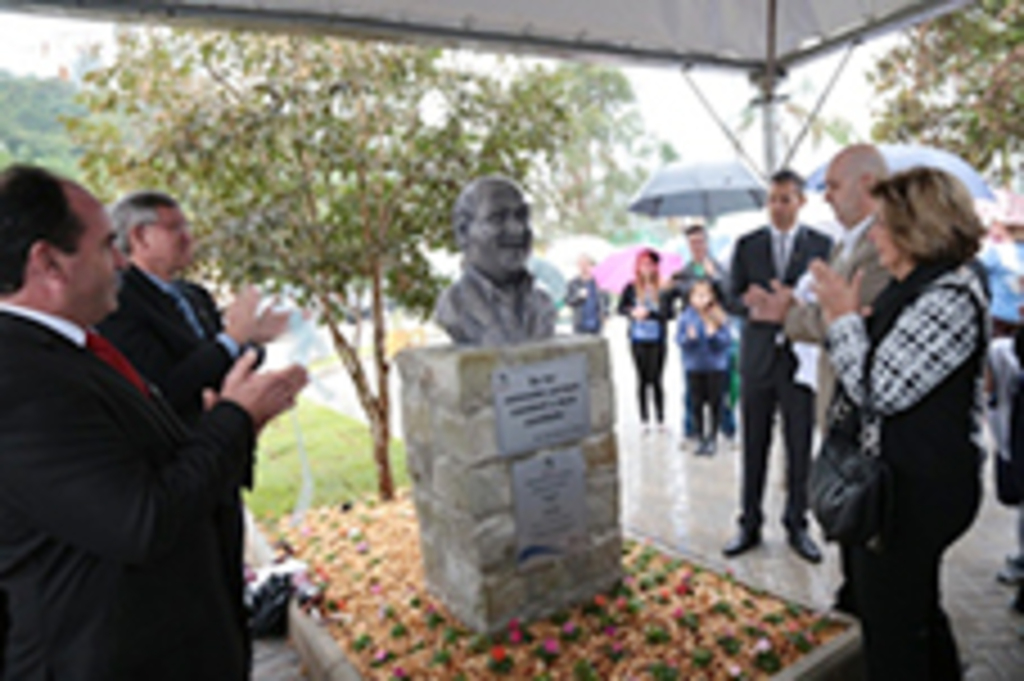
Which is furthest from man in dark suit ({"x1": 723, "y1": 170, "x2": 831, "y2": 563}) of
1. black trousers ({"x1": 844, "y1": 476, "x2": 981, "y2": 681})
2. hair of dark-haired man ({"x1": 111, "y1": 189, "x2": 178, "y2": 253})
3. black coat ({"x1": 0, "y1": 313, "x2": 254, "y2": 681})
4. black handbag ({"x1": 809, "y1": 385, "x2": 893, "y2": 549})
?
black coat ({"x1": 0, "y1": 313, "x2": 254, "y2": 681})

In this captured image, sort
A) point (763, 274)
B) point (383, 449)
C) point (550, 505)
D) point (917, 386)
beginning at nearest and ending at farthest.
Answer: point (917, 386) < point (550, 505) < point (763, 274) < point (383, 449)

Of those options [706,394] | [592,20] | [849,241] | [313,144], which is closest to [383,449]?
[313,144]

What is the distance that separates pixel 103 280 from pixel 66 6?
2360mm

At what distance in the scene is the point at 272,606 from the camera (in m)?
3.57

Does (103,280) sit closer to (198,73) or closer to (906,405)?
(906,405)

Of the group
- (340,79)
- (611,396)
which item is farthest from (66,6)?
(611,396)

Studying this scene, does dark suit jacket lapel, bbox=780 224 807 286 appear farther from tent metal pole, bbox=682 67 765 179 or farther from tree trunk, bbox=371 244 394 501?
tree trunk, bbox=371 244 394 501

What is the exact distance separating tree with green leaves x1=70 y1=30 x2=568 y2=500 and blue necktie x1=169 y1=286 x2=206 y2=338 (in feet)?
5.60

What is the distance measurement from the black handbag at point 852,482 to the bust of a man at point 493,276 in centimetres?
146

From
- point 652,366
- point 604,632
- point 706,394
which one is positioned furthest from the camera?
point 652,366

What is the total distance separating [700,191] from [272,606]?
245 inches

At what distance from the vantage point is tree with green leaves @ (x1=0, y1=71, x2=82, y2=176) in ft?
40.2

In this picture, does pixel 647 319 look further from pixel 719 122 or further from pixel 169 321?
pixel 169 321

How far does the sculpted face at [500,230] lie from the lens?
3.03 m
